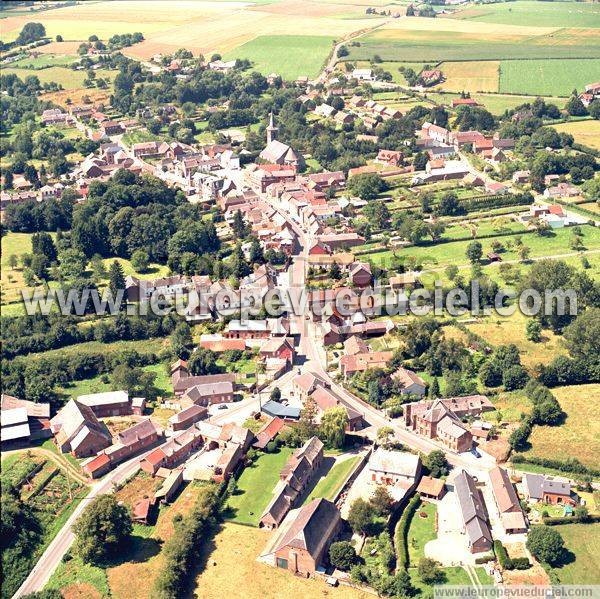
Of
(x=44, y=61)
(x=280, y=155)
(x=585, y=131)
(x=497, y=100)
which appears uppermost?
(x=44, y=61)

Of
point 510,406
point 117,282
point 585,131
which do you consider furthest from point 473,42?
point 510,406

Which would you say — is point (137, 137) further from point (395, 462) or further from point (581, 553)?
point (581, 553)

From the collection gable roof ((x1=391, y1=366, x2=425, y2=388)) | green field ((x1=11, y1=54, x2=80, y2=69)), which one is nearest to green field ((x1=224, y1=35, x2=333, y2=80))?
green field ((x1=11, y1=54, x2=80, y2=69))

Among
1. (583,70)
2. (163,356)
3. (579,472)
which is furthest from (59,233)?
(583,70)

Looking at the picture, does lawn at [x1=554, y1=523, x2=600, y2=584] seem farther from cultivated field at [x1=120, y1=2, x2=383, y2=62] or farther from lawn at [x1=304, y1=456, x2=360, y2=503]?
cultivated field at [x1=120, y1=2, x2=383, y2=62]

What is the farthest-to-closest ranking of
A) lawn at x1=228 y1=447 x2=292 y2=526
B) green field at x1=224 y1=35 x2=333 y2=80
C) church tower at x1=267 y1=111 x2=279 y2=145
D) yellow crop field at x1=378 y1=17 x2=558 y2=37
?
1. yellow crop field at x1=378 y1=17 x2=558 y2=37
2. green field at x1=224 y1=35 x2=333 y2=80
3. church tower at x1=267 y1=111 x2=279 y2=145
4. lawn at x1=228 y1=447 x2=292 y2=526

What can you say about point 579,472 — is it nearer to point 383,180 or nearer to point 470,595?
point 470,595

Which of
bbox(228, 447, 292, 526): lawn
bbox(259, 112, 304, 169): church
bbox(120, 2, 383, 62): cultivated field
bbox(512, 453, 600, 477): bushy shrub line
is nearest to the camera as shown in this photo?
bbox(228, 447, 292, 526): lawn
